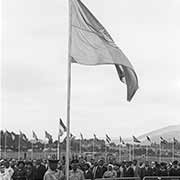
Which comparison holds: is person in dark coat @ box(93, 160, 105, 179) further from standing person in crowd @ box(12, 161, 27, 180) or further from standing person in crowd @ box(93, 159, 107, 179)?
standing person in crowd @ box(12, 161, 27, 180)

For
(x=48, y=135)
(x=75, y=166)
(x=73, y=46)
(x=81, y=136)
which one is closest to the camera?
(x=73, y=46)

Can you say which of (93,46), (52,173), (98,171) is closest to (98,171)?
(98,171)

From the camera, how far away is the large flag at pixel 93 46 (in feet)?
34.4

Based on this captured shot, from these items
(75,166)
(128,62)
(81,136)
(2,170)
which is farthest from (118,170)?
(81,136)

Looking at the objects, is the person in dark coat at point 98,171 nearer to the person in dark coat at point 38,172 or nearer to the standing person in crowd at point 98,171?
the standing person in crowd at point 98,171

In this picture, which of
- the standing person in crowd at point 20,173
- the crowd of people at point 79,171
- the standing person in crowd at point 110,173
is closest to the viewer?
the crowd of people at point 79,171

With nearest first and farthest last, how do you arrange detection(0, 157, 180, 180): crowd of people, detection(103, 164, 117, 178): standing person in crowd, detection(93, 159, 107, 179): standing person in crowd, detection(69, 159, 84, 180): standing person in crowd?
detection(69, 159, 84, 180): standing person in crowd
detection(0, 157, 180, 180): crowd of people
detection(103, 164, 117, 178): standing person in crowd
detection(93, 159, 107, 179): standing person in crowd

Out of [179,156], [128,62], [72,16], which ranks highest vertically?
[72,16]

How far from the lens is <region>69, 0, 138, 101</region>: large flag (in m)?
10.5

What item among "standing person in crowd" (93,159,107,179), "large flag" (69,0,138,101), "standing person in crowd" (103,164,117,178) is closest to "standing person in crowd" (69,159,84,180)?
"large flag" (69,0,138,101)

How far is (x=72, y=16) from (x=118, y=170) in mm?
10821

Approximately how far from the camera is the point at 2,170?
16.6 m

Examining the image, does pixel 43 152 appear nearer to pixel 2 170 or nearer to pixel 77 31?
pixel 2 170

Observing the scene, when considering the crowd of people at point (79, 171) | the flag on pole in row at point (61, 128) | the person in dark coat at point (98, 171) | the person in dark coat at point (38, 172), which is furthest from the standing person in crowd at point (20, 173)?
the flag on pole in row at point (61, 128)
